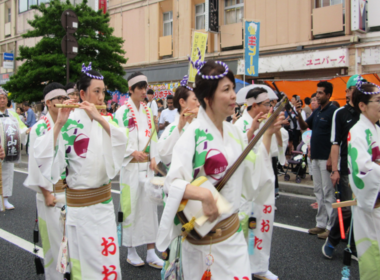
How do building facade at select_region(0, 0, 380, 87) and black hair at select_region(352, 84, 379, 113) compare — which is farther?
building facade at select_region(0, 0, 380, 87)

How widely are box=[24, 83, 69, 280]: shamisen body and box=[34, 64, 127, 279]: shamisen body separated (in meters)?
0.36

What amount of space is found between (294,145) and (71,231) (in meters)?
8.37

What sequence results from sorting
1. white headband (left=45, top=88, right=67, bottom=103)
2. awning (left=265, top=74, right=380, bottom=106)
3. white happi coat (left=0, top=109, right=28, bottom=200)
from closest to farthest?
white headband (left=45, top=88, right=67, bottom=103)
white happi coat (left=0, top=109, right=28, bottom=200)
awning (left=265, top=74, right=380, bottom=106)

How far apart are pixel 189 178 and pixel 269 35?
13.6m

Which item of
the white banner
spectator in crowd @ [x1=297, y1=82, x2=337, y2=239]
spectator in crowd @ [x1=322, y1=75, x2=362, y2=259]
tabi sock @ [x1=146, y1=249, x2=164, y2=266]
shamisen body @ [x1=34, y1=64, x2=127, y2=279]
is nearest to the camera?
shamisen body @ [x1=34, y1=64, x2=127, y2=279]

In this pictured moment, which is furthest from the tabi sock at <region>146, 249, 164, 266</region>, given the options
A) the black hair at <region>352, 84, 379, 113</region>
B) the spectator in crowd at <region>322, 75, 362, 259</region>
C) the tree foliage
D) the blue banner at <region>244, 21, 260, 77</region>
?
the tree foliage

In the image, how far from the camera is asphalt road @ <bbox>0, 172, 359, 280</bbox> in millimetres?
3709

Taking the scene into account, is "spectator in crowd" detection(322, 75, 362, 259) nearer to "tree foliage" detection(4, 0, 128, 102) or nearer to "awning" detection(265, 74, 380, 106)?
"awning" detection(265, 74, 380, 106)

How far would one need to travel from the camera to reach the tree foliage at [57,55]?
38.3 feet

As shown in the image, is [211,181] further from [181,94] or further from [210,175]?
[181,94]

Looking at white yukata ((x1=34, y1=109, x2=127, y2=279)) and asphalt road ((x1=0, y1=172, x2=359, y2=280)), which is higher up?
white yukata ((x1=34, y1=109, x2=127, y2=279))

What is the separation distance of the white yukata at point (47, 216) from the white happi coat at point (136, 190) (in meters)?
0.95

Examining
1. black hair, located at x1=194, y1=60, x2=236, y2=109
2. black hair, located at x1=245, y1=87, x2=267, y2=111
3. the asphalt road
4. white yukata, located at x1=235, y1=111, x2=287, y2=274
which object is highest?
black hair, located at x1=245, y1=87, x2=267, y2=111

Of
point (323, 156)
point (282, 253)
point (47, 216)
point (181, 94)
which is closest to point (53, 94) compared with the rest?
point (47, 216)
